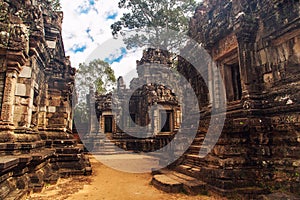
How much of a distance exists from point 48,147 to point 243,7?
808cm

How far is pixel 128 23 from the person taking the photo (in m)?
20.4

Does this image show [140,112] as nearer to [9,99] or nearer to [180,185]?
[9,99]

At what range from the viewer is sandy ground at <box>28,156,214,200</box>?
209 inches

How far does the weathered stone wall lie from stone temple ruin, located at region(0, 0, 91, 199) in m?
4.18

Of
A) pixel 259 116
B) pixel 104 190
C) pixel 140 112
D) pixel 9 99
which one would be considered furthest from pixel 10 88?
pixel 140 112

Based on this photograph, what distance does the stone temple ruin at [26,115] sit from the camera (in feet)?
16.3

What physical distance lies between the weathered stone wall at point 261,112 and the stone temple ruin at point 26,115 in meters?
4.18

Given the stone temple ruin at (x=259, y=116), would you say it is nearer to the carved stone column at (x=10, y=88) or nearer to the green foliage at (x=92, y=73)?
the carved stone column at (x=10, y=88)

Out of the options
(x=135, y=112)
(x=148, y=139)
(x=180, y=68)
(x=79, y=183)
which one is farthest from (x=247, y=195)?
(x=135, y=112)

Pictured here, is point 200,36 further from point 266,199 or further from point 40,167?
point 40,167

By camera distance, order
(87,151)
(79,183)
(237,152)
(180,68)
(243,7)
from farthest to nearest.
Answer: (87,151)
(180,68)
(79,183)
(243,7)
(237,152)

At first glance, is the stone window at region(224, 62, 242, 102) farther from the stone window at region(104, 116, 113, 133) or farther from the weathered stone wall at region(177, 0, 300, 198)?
the stone window at region(104, 116, 113, 133)

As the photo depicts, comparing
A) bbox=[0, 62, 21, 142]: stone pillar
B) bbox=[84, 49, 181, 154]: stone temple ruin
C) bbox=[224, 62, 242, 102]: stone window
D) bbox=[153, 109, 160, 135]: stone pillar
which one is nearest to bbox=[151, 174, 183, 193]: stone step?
bbox=[224, 62, 242, 102]: stone window

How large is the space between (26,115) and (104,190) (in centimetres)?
304
